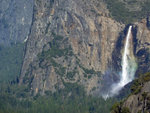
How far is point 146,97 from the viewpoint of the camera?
11362 centimetres

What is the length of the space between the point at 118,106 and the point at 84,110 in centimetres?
6953

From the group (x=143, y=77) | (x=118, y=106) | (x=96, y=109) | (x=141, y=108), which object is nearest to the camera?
(x=141, y=108)

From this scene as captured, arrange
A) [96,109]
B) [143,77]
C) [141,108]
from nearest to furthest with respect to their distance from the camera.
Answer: [141,108] < [143,77] < [96,109]

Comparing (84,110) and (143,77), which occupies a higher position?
(143,77)

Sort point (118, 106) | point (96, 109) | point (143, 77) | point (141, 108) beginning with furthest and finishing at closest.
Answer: point (96, 109), point (143, 77), point (118, 106), point (141, 108)

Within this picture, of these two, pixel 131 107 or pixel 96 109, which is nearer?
pixel 131 107

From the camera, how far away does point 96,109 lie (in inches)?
7436

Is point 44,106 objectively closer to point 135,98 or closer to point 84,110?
point 84,110

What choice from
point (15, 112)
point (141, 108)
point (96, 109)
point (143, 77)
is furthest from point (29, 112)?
point (141, 108)

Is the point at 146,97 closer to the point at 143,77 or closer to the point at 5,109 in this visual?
the point at 143,77

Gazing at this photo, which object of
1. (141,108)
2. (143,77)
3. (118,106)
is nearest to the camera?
(141,108)

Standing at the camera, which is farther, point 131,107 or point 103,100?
point 103,100

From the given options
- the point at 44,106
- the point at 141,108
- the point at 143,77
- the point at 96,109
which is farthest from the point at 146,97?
the point at 44,106

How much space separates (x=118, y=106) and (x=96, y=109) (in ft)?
223
